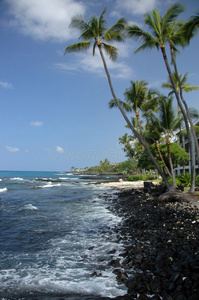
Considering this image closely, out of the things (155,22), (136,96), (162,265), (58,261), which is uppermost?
(155,22)

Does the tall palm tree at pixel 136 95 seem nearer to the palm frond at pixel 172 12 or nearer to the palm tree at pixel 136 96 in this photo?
the palm tree at pixel 136 96

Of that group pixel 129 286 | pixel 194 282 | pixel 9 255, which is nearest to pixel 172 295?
pixel 194 282

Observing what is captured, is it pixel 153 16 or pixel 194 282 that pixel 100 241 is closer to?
pixel 194 282

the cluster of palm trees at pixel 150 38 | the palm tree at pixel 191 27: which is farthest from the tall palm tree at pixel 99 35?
the palm tree at pixel 191 27

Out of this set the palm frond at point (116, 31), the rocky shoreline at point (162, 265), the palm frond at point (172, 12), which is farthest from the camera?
the palm frond at point (116, 31)

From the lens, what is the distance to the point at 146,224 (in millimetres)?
7770

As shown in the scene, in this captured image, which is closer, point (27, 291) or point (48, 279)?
A: point (27, 291)

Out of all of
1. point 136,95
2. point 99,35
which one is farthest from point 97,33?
point 136,95

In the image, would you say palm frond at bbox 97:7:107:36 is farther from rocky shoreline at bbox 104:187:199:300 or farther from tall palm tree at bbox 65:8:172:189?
rocky shoreline at bbox 104:187:199:300

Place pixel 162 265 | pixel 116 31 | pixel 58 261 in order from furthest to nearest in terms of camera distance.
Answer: pixel 116 31 → pixel 58 261 → pixel 162 265

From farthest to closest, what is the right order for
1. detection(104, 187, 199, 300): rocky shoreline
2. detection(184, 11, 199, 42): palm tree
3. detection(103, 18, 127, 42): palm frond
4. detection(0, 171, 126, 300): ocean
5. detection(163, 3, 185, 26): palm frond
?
detection(103, 18, 127, 42): palm frond
detection(163, 3, 185, 26): palm frond
detection(184, 11, 199, 42): palm tree
detection(0, 171, 126, 300): ocean
detection(104, 187, 199, 300): rocky shoreline

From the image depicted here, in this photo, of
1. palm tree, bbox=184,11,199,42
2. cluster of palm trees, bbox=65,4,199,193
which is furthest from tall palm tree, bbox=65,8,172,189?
palm tree, bbox=184,11,199,42

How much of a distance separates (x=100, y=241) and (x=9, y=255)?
275 cm

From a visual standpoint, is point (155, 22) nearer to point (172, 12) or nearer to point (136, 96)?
point (172, 12)
